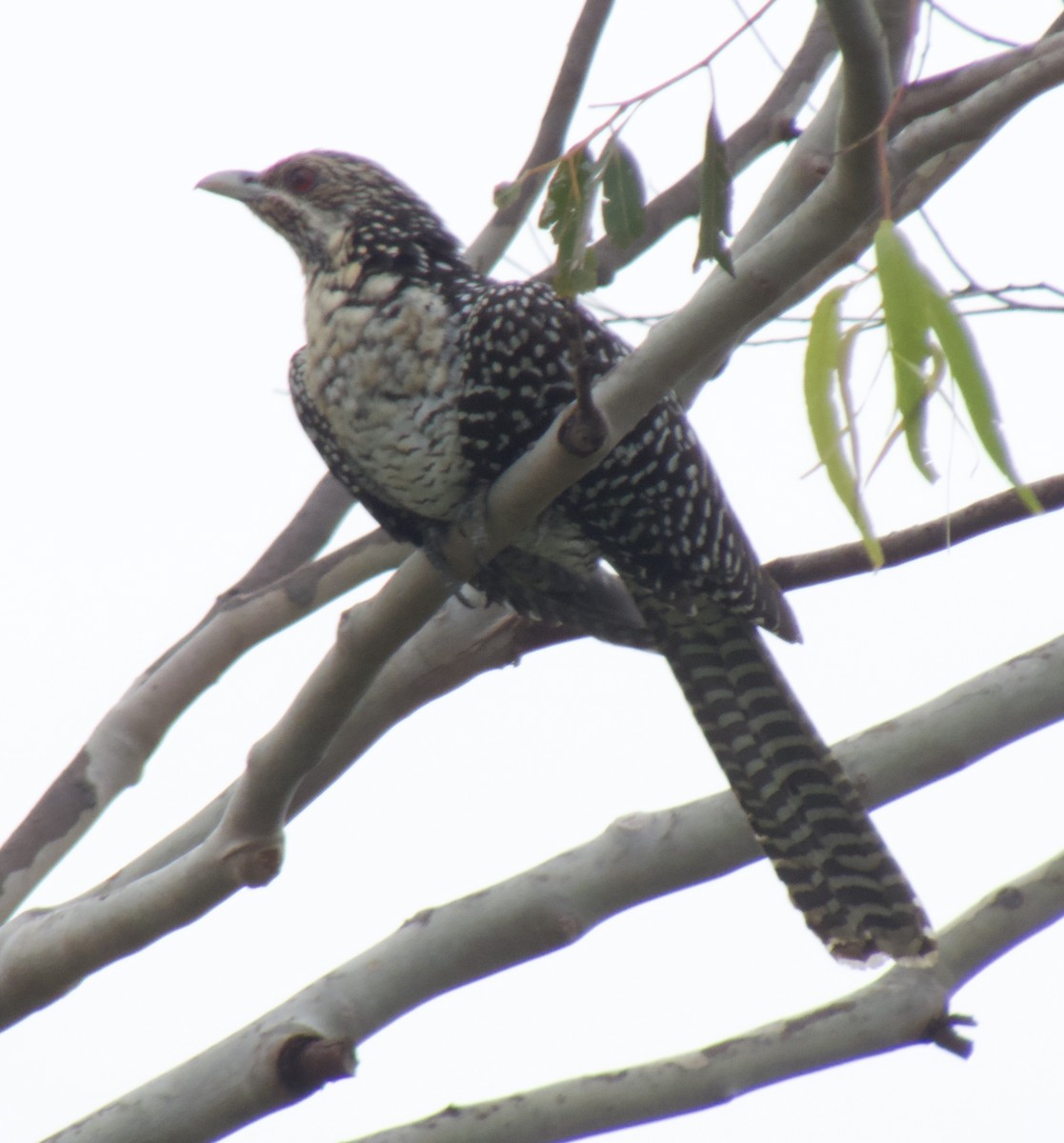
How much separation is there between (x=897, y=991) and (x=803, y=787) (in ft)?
2.54

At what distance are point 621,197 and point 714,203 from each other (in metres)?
0.27

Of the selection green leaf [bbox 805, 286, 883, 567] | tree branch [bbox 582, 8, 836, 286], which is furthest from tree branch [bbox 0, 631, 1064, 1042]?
tree branch [bbox 582, 8, 836, 286]

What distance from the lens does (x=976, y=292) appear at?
10.3ft

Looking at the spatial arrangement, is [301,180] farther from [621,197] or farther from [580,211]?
[580,211]

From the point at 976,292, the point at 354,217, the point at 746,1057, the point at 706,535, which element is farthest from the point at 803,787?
the point at 354,217

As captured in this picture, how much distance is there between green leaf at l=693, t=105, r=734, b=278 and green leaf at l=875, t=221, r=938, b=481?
52 cm

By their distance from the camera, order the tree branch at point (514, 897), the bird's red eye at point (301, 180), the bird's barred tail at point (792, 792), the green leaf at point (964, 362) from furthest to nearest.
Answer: the bird's red eye at point (301, 180)
the bird's barred tail at point (792, 792)
the tree branch at point (514, 897)
the green leaf at point (964, 362)

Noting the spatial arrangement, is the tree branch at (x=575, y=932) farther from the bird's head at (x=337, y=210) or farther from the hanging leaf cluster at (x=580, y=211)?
the bird's head at (x=337, y=210)

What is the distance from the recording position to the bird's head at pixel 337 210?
3.66 meters

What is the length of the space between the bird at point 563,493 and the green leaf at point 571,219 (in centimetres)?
81

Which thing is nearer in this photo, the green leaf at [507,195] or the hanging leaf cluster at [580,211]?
the hanging leaf cluster at [580,211]

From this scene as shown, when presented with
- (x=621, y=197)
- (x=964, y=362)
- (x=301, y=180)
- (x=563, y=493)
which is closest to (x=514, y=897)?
(x=563, y=493)

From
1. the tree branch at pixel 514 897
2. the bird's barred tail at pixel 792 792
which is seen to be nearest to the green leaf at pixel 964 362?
the tree branch at pixel 514 897

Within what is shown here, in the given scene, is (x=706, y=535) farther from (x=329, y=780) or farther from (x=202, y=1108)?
(x=202, y=1108)
